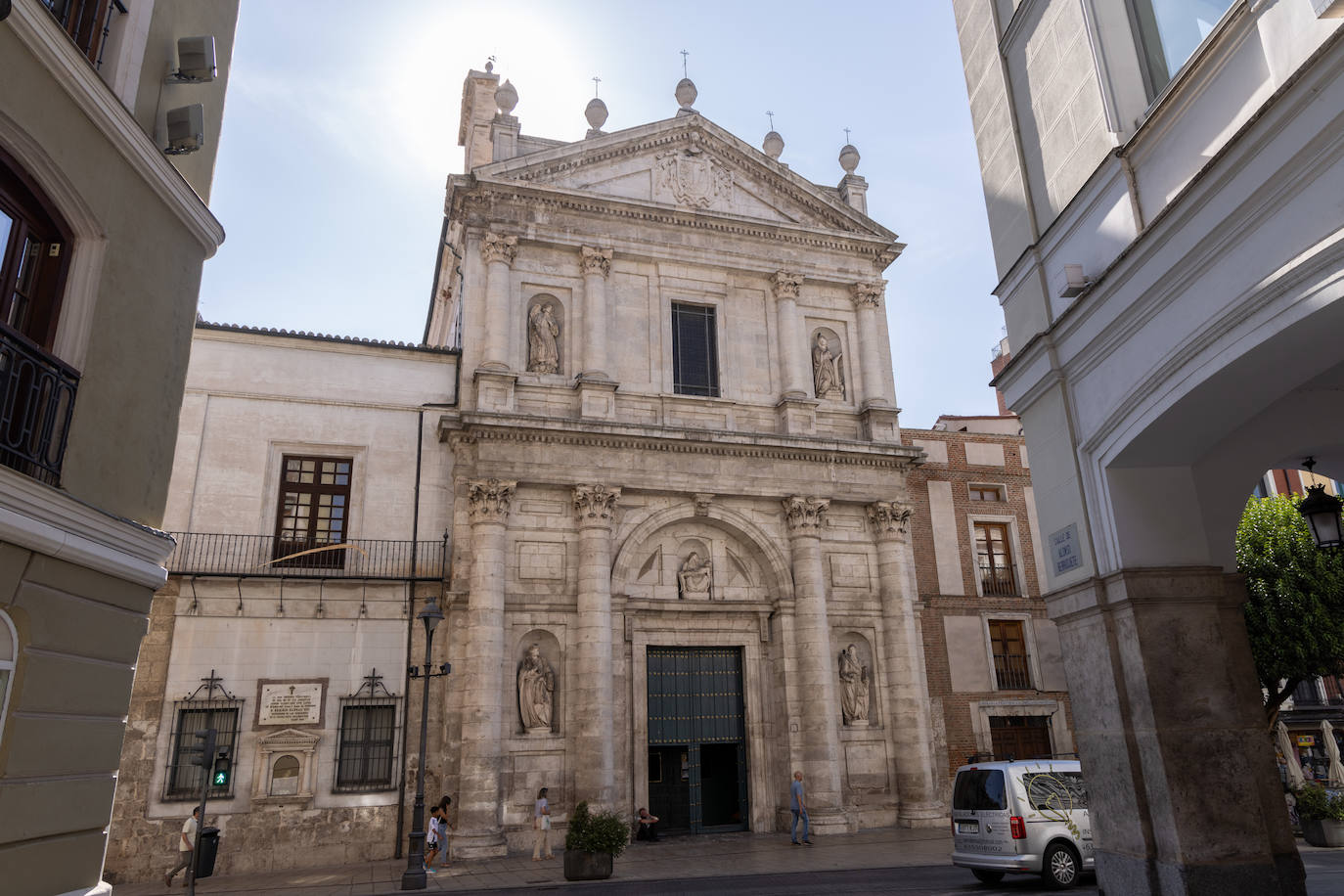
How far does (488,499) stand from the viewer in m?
20.9

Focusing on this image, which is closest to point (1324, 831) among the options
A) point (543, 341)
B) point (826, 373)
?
point (826, 373)

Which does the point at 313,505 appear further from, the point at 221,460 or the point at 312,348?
the point at 312,348

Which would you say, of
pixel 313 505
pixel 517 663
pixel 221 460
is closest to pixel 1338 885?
pixel 517 663

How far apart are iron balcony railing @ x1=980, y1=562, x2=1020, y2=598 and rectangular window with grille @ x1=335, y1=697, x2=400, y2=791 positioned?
16.7 meters

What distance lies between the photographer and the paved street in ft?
46.5

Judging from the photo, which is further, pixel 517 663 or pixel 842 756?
pixel 842 756

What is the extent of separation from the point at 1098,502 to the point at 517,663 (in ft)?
50.9

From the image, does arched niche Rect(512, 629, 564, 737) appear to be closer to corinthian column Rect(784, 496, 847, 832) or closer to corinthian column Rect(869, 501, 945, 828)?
corinthian column Rect(784, 496, 847, 832)

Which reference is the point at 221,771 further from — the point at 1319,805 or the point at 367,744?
the point at 1319,805

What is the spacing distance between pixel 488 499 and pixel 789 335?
953 cm

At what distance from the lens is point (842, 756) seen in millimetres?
22188

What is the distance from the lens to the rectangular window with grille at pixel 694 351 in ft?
80.7

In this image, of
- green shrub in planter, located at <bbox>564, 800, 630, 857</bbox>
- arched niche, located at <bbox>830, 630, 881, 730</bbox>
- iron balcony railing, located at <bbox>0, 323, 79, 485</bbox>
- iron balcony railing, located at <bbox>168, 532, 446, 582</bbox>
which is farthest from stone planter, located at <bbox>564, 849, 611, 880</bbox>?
iron balcony railing, located at <bbox>0, 323, 79, 485</bbox>

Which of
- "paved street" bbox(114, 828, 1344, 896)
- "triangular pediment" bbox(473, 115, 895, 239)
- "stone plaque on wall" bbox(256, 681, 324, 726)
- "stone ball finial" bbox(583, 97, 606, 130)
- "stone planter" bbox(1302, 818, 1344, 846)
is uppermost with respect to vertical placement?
"stone ball finial" bbox(583, 97, 606, 130)
